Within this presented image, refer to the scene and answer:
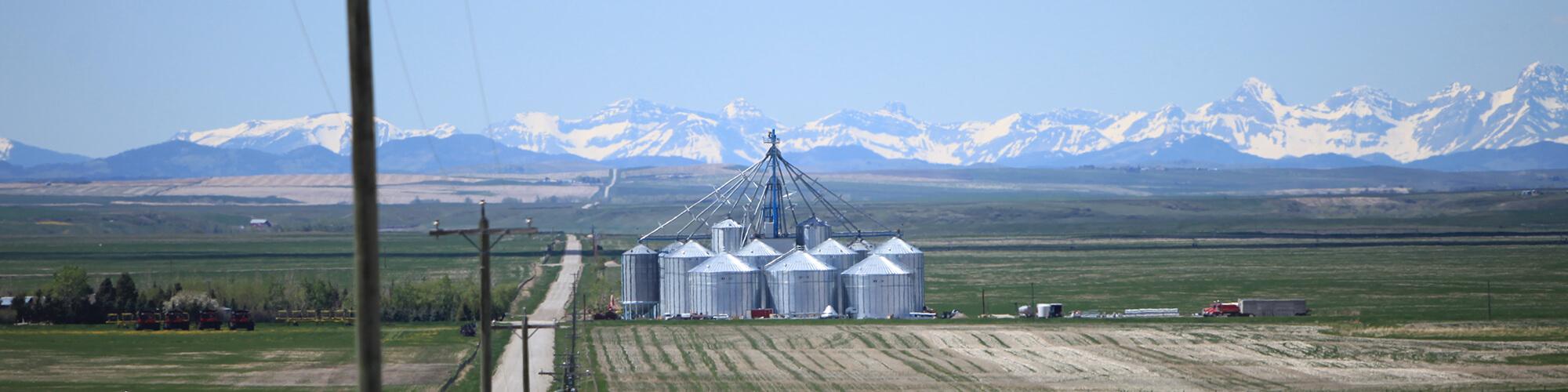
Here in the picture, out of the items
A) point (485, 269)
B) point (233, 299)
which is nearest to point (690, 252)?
point (233, 299)

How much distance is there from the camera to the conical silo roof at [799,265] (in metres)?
87.8

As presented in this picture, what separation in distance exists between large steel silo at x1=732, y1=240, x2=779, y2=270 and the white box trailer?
2297cm

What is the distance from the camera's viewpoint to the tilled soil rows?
2290 inches

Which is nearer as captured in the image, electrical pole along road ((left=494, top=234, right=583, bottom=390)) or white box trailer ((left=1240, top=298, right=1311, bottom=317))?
electrical pole along road ((left=494, top=234, right=583, bottom=390))

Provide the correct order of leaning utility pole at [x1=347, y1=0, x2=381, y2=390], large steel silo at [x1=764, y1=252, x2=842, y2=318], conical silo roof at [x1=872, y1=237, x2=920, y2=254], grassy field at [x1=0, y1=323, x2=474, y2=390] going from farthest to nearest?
1. conical silo roof at [x1=872, y1=237, x2=920, y2=254]
2. large steel silo at [x1=764, y1=252, x2=842, y2=318]
3. grassy field at [x1=0, y1=323, x2=474, y2=390]
4. leaning utility pole at [x1=347, y1=0, x2=381, y2=390]

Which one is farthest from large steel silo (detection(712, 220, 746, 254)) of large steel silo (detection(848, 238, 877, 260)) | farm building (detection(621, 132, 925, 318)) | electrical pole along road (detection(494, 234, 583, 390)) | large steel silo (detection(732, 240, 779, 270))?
electrical pole along road (detection(494, 234, 583, 390))

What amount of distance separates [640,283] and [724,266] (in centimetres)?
616

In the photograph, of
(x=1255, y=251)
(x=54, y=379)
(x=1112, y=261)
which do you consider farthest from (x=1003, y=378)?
(x=1255, y=251)

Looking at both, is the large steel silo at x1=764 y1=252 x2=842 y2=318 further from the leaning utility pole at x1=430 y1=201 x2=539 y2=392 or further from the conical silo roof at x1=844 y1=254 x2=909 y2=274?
the leaning utility pole at x1=430 y1=201 x2=539 y2=392

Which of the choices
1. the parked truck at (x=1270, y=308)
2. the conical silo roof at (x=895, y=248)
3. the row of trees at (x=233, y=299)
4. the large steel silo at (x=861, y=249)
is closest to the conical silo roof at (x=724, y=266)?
the large steel silo at (x=861, y=249)

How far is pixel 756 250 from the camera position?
9100 centimetres

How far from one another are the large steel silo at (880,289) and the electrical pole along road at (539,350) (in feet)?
48.3

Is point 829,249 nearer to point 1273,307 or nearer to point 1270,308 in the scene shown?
point 1270,308

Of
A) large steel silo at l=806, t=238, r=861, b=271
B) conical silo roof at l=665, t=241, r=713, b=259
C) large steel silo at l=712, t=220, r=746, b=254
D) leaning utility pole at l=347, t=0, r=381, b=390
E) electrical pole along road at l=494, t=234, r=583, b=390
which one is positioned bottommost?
electrical pole along road at l=494, t=234, r=583, b=390
